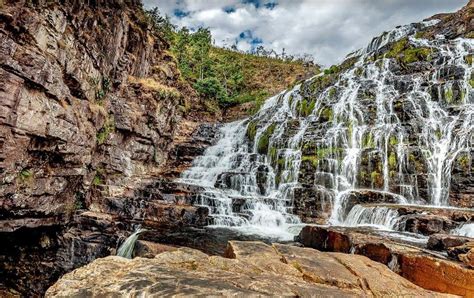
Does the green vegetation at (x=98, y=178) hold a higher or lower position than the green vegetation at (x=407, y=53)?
lower

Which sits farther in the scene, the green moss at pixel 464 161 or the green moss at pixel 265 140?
the green moss at pixel 265 140

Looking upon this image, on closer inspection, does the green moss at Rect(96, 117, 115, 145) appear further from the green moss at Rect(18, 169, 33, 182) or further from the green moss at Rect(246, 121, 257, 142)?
the green moss at Rect(246, 121, 257, 142)

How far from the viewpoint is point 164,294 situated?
9.75ft

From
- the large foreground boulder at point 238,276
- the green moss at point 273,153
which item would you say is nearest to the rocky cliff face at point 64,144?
the green moss at point 273,153

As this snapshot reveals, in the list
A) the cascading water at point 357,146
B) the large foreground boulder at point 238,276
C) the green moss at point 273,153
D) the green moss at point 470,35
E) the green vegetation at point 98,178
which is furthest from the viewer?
the green moss at point 470,35

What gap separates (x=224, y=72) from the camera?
45906 mm

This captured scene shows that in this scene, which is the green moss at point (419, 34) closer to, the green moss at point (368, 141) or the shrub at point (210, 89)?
the green moss at point (368, 141)

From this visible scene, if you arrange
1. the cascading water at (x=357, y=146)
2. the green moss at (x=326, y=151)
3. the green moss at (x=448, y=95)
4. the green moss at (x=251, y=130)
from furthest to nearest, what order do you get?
the green moss at (x=251, y=130) < the green moss at (x=448, y=95) < the green moss at (x=326, y=151) < the cascading water at (x=357, y=146)

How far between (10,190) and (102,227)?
11.7 ft

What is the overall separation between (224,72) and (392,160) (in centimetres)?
3356

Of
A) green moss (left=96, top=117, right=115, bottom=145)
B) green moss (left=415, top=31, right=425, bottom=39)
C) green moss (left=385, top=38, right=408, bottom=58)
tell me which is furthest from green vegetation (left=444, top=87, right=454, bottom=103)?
green moss (left=96, top=117, right=115, bottom=145)

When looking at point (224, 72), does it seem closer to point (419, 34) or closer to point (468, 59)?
point (419, 34)

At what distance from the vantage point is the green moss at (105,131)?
16.8m

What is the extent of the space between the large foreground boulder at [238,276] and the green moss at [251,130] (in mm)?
20117
